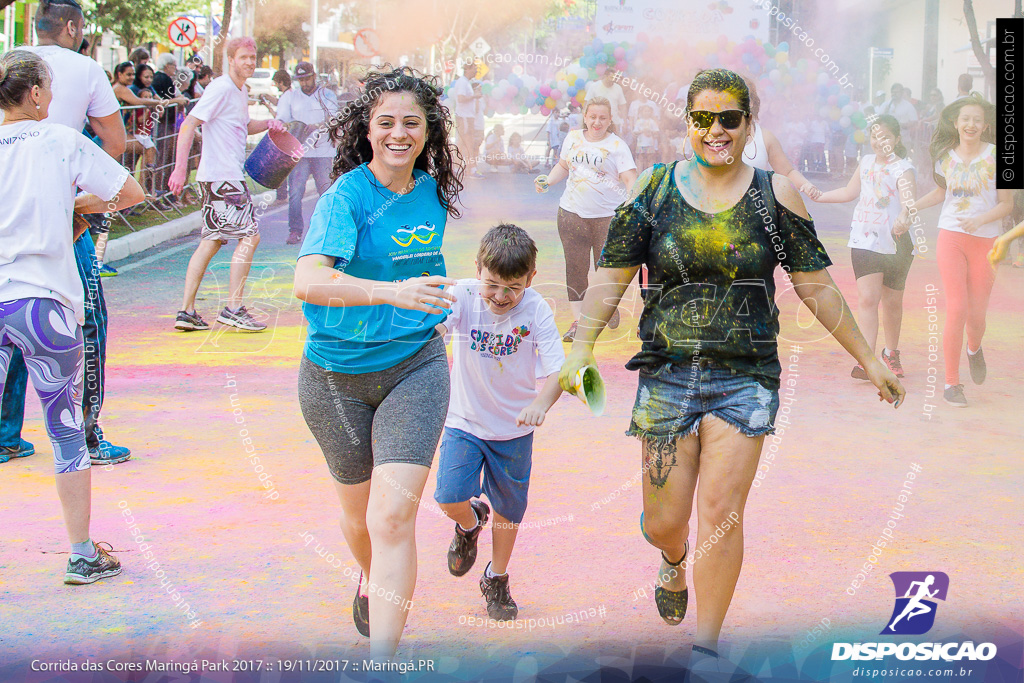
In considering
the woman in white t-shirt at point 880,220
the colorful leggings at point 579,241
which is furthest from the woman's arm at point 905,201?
the colorful leggings at point 579,241

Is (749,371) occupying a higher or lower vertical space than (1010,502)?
higher

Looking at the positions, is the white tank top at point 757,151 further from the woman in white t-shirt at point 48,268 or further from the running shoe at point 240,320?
the woman in white t-shirt at point 48,268

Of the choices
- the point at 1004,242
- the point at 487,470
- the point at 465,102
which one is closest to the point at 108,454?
the point at 487,470

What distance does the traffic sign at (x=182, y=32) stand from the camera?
16.8m

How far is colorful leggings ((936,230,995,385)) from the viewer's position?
20.6 ft

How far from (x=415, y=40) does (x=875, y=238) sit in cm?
Answer: 959

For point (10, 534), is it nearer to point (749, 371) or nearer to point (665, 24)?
point (749, 371)

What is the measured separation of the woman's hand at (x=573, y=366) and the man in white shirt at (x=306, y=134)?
28.0 feet

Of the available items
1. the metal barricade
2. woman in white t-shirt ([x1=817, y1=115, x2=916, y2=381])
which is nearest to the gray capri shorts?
woman in white t-shirt ([x1=817, y1=115, x2=916, y2=381])

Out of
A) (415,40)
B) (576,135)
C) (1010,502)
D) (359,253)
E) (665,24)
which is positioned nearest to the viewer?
(359,253)

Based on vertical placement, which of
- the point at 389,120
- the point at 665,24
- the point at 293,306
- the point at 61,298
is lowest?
the point at 293,306

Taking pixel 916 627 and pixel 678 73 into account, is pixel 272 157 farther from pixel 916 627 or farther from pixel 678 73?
pixel 916 627

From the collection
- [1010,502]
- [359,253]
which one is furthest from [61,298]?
[1010,502]

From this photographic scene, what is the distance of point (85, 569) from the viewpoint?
3.61 metres
